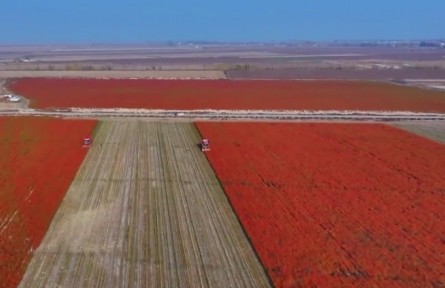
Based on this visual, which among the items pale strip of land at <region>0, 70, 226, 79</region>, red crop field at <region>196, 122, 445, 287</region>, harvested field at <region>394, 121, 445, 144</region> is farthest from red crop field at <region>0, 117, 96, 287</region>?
pale strip of land at <region>0, 70, 226, 79</region>

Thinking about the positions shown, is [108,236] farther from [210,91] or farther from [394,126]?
[210,91]

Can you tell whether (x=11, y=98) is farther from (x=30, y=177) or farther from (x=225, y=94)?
(x=30, y=177)

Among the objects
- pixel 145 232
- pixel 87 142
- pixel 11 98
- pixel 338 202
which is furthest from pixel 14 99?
pixel 338 202

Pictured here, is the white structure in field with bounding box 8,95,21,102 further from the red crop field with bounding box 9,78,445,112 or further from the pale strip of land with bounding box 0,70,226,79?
the pale strip of land with bounding box 0,70,226,79

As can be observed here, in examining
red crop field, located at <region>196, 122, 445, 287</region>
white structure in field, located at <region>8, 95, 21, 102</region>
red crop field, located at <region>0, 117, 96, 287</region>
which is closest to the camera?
red crop field, located at <region>196, 122, 445, 287</region>

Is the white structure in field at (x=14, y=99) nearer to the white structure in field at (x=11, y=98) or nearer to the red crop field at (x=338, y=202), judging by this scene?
the white structure in field at (x=11, y=98)

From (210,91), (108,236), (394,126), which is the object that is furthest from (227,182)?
(210,91)
